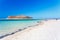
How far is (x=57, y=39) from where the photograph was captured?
3.03 meters
